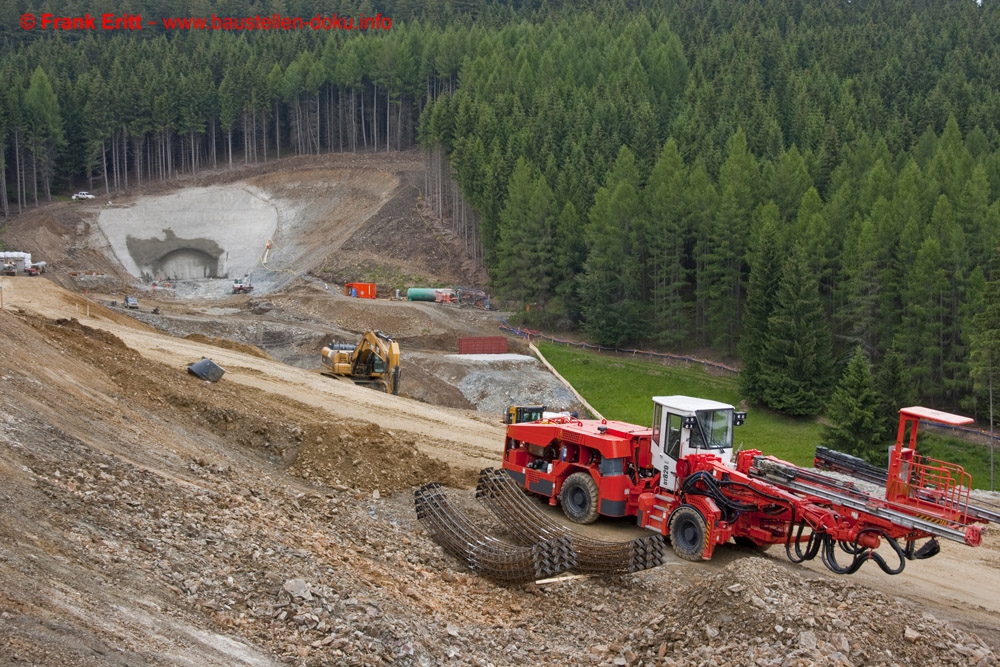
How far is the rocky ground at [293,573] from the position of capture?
1234 centimetres

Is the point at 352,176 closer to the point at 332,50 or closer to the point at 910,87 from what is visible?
the point at 332,50

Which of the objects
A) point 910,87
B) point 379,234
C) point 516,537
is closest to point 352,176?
point 379,234

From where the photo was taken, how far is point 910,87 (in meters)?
95.1

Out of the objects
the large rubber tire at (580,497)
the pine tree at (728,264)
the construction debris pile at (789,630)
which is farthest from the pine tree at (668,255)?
the construction debris pile at (789,630)

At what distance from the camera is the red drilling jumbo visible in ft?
54.1

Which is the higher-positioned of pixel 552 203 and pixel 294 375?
pixel 552 203

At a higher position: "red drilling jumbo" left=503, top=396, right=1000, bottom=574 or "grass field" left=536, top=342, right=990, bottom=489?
"red drilling jumbo" left=503, top=396, right=1000, bottom=574

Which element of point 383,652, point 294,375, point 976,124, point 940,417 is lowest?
point 294,375

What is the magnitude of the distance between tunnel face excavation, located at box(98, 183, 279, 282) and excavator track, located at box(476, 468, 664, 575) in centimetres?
6535

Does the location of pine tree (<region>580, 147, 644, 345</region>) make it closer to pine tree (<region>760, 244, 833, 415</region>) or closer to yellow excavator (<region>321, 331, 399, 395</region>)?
pine tree (<region>760, 244, 833, 415</region>)

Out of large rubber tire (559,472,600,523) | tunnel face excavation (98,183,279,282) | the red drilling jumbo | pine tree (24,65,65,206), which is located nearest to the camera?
the red drilling jumbo

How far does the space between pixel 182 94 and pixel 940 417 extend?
97.8 metres

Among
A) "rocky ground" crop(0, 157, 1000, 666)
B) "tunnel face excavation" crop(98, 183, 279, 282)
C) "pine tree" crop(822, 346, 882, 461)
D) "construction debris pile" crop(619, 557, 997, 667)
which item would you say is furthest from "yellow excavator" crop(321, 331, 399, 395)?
"tunnel face excavation" crop(98, 183, 279, 282)

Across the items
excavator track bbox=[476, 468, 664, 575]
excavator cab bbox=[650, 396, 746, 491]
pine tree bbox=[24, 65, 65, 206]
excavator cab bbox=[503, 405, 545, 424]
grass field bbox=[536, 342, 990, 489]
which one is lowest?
grass field bbox=[536, 342, 990, 489]
